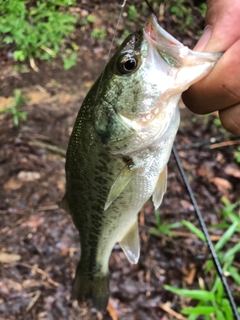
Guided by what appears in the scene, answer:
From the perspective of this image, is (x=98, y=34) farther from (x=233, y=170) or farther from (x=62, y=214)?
(x=62, y=214)

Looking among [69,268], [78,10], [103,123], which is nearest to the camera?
[103,123]

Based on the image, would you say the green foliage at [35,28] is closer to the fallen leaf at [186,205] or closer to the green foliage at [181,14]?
the green foliage at [181,14]

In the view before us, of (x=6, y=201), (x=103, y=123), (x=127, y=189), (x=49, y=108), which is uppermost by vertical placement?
(x=103, y=123)

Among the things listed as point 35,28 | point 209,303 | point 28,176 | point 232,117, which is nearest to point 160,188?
point 232,117

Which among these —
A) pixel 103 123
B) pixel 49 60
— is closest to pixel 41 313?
pixel 103 123

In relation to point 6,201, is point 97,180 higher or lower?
higher

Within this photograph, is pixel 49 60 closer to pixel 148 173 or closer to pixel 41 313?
pixel 41 313

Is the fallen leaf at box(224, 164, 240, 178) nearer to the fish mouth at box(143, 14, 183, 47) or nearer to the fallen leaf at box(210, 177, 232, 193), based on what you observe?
the fallen leaf at box(210, 177, 232, 193)

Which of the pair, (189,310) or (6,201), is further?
(6,201)
